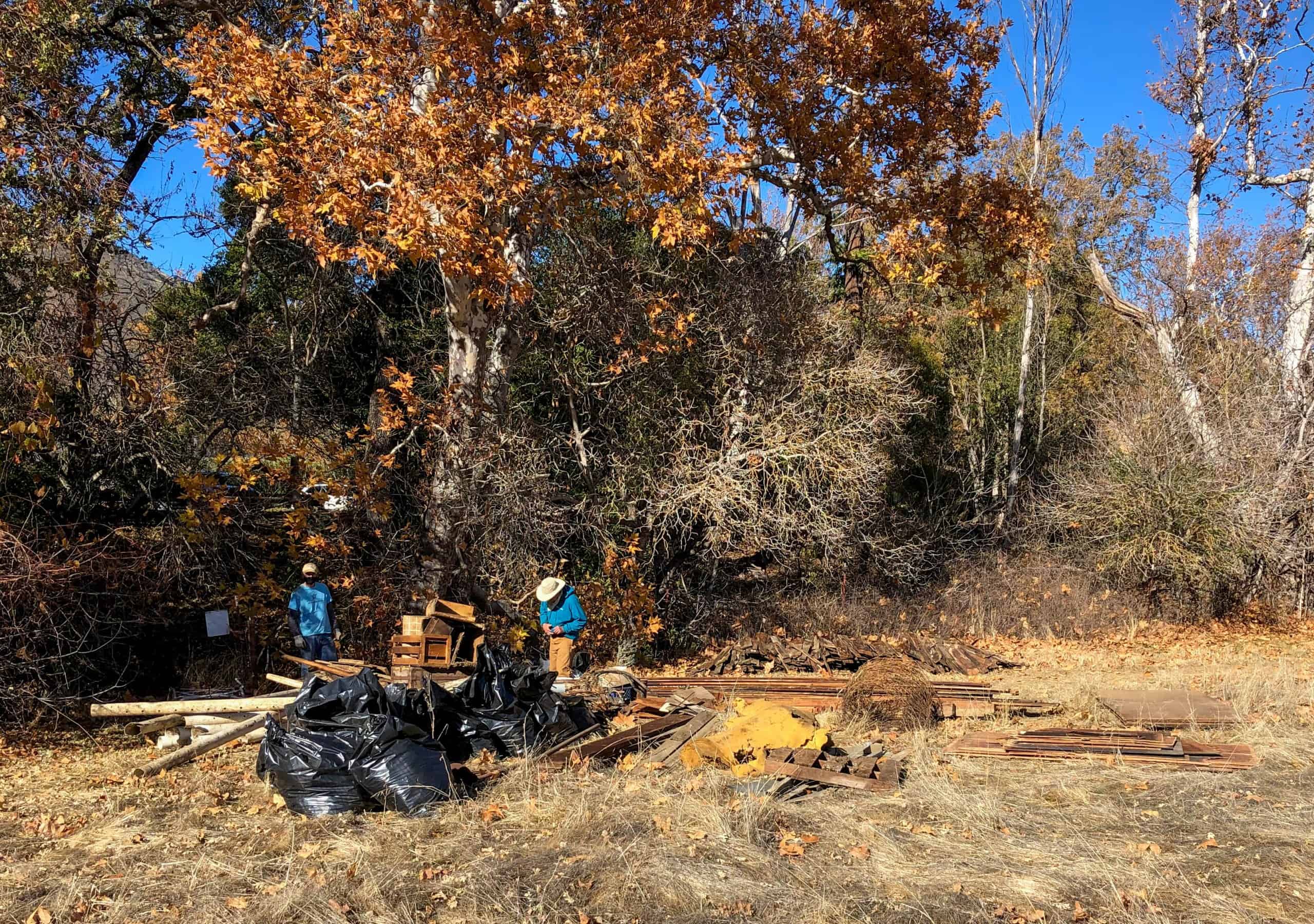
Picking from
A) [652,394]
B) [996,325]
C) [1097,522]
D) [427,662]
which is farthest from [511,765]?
[1097,522]

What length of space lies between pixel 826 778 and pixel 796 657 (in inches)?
214

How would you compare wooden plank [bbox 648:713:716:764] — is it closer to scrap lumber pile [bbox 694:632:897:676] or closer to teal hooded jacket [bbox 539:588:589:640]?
teal hooded jacket [bbox 539:588:589:640]

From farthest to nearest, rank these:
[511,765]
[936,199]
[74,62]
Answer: [936,199] → [74,62] → [511,765]

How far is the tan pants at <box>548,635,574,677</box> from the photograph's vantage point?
9.99 meters

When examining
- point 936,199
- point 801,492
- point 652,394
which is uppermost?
point 936,199

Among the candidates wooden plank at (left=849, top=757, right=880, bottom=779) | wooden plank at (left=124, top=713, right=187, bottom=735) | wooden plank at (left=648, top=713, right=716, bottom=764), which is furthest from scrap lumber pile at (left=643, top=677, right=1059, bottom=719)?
wooden plank at (left=124, top=713, right=187, bottom=735)

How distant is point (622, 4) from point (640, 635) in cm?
840

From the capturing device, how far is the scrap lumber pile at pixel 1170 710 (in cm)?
861

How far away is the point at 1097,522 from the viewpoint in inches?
676

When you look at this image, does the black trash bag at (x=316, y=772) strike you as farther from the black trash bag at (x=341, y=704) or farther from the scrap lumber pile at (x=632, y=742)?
the scrap lumber pile at (x=632, y=742)

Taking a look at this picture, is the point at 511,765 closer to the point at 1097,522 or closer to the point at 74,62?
the point at 74,62

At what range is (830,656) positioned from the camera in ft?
39.8

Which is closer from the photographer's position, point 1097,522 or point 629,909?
point 629,909

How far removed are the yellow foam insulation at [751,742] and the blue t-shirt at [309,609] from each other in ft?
14.1
